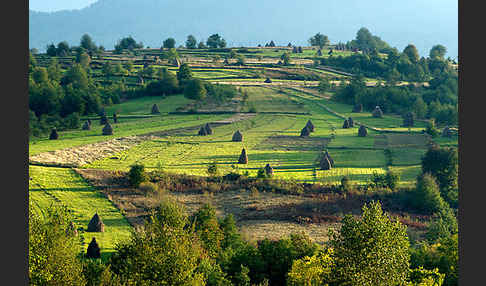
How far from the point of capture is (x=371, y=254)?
20.5 meters

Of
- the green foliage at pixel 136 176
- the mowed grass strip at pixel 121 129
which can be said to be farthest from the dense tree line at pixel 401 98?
the green foliage at pixel 136 176

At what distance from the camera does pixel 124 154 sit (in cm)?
6222

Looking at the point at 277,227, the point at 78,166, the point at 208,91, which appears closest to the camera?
the point at 277,227

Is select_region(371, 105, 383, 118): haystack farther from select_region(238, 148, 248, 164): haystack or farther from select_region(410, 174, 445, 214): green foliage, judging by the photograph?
select_region(410, 174, 445, 214): green foliage

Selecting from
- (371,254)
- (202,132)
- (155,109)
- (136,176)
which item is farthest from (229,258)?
(155,109)

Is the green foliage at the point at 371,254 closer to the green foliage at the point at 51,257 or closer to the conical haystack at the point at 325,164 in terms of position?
the green foliage at the point at 51,257

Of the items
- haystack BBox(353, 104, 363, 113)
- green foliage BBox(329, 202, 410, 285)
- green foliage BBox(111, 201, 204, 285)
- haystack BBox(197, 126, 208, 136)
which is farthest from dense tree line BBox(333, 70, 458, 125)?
green foliage BBox(111, 201, 204, 285)

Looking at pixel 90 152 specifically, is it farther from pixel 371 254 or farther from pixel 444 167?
pixel 371 254

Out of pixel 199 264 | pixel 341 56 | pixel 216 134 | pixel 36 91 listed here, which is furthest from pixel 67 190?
pixel 341 56

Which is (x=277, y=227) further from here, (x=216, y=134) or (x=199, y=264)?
(x=216, y=134)

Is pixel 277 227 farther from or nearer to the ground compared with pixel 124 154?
nearer to the ground

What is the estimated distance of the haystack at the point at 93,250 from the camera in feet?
107

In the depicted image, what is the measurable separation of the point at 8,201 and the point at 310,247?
18.9 meters

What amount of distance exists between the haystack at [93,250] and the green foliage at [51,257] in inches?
319
